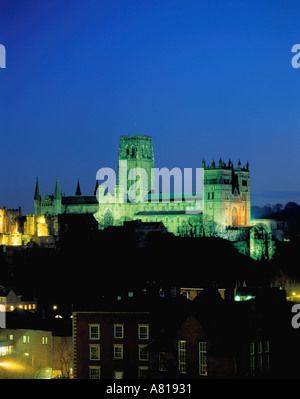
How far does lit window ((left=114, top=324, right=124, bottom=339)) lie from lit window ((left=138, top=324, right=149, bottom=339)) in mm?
976

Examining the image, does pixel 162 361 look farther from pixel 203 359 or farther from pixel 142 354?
pixel 142 354

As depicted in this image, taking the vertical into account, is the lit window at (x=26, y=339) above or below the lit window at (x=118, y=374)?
above

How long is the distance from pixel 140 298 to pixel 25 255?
221 feet

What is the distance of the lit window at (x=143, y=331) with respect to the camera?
4284 centimetres

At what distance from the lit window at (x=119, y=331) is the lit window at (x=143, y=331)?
98 cm

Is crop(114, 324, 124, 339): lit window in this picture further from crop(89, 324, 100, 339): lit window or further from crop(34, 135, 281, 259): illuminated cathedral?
crop(34, 135, 281, 259): illuminated cathedral

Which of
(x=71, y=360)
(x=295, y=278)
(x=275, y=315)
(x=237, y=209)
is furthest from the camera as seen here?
(x=237, y=209)

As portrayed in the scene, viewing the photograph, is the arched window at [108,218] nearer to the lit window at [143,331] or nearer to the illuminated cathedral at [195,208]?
the illuminated cathedral at [195,208]

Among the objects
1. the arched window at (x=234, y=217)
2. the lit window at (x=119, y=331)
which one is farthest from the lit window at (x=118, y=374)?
the arched window at (x=234, y=217)

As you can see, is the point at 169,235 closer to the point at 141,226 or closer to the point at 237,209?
the point at 141,226

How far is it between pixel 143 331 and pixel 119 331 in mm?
1376

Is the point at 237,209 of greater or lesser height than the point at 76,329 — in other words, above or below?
above
